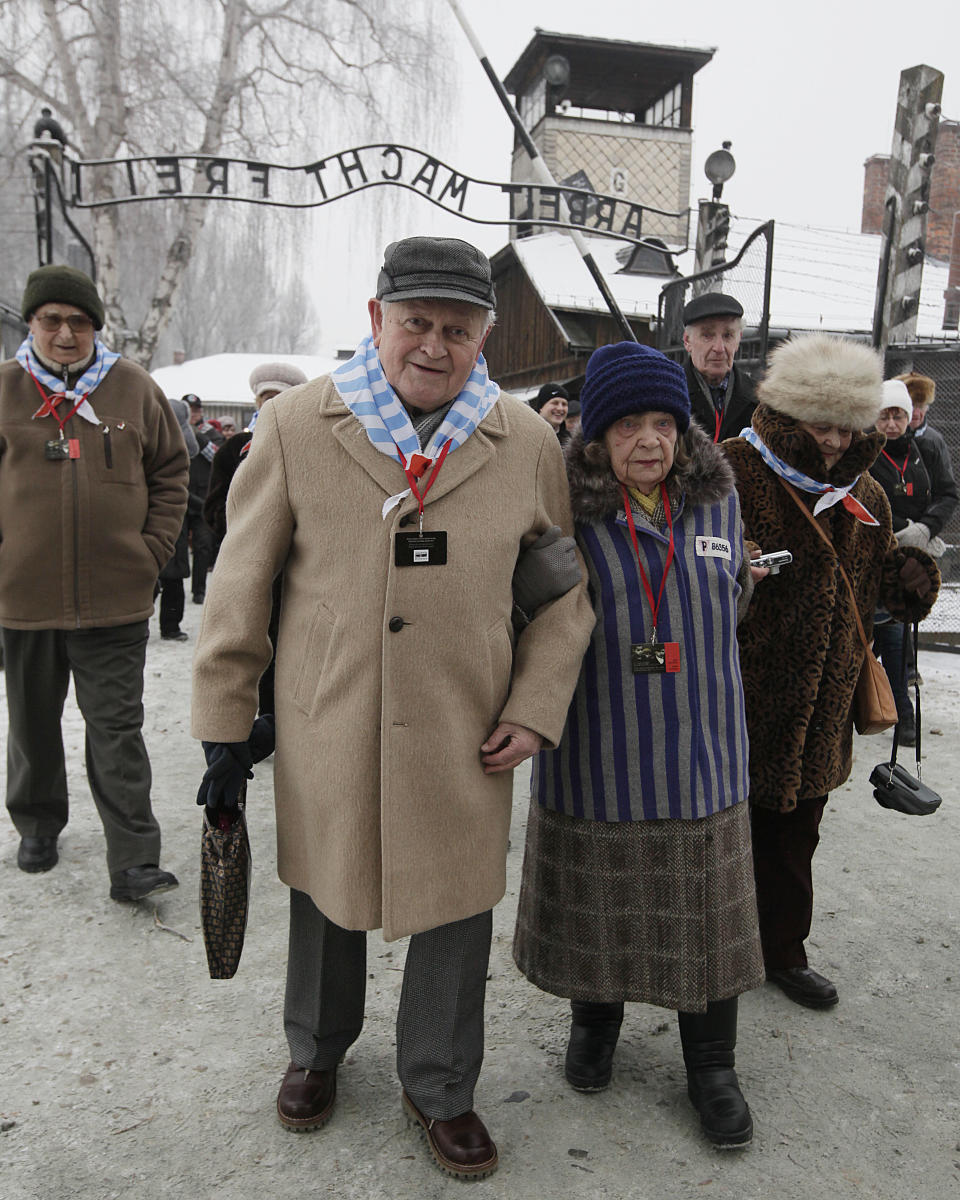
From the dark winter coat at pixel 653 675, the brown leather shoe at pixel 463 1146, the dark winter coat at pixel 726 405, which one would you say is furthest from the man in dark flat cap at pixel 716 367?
the brown leather shoe at pixel 463 1146

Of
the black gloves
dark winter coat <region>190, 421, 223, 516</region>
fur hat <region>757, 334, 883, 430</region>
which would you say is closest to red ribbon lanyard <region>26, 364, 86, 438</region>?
the black gloves

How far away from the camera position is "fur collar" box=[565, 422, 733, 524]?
2291 millimetres

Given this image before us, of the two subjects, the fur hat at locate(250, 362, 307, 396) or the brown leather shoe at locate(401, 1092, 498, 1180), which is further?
the fur hat at locate(250, 362, 307, 396)

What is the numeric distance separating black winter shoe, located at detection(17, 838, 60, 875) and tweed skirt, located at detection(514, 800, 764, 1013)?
2.20 m

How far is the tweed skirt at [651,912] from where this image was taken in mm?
2287

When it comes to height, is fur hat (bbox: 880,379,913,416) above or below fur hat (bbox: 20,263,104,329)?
below

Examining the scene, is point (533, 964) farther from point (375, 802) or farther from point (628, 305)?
point (628, 305)

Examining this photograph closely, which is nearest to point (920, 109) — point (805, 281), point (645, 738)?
point (805, 281)

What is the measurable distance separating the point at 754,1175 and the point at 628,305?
47.4 feet

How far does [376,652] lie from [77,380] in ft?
6.72

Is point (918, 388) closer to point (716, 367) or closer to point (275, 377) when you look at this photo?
point (716, 367)

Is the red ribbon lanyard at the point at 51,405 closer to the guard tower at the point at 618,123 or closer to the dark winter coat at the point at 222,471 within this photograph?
the dark winter coat at the point at 222,471

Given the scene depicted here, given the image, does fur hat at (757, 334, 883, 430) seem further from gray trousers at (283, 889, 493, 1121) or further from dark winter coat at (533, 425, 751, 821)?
gray trousers at (283, 889, 493, 1121)

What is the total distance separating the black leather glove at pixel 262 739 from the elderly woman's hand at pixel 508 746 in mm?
489
